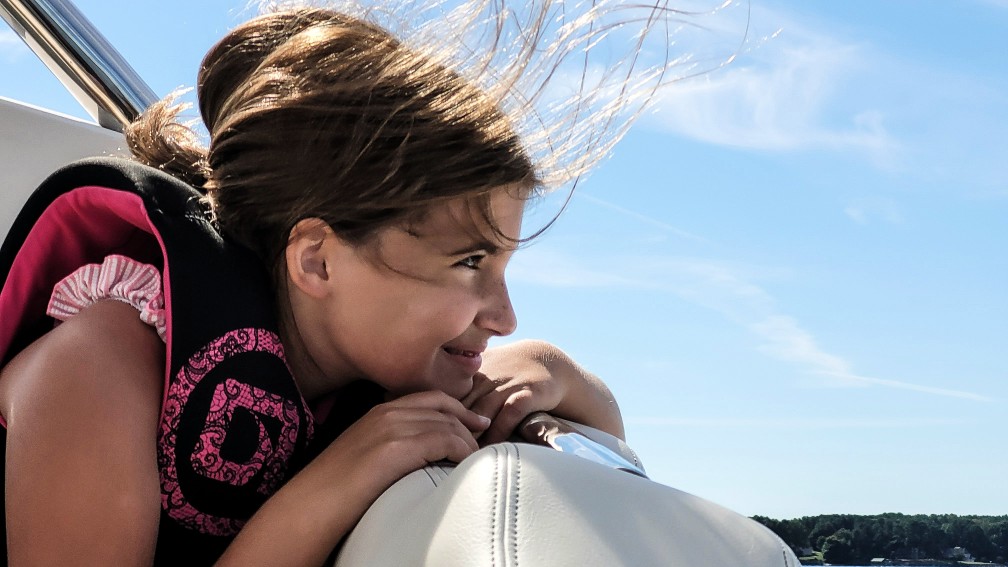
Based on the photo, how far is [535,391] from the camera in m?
1.26

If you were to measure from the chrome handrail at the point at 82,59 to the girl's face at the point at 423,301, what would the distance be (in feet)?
2.53

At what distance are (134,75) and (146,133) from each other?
0.46m

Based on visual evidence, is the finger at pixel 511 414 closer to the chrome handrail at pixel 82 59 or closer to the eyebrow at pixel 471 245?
the eyebrow at pixel 471 245

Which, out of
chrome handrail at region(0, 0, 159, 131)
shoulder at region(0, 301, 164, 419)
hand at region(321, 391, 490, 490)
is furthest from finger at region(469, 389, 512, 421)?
chrome handrail at region(0, 0, 159, 131)

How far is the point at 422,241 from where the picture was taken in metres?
1.13

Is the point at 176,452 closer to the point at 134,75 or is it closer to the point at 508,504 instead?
the point at 508,504

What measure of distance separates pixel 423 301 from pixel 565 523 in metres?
0.57

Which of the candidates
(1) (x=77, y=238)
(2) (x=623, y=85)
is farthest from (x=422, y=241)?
(1) (x=77, y=238)

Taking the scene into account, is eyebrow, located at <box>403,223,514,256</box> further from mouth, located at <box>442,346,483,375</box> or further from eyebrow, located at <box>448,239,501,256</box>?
mouth, located at <box>442,346,483,375</box>

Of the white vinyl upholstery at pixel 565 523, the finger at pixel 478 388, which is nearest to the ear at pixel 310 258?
the finger at pixel 478 388

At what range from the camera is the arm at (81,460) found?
3.05 ft

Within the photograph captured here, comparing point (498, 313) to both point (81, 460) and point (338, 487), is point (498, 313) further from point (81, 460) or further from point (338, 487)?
point (81, 460)

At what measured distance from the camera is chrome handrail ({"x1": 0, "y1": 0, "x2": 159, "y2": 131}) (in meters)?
1.72

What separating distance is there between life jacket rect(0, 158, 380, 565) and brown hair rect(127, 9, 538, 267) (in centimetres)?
7
